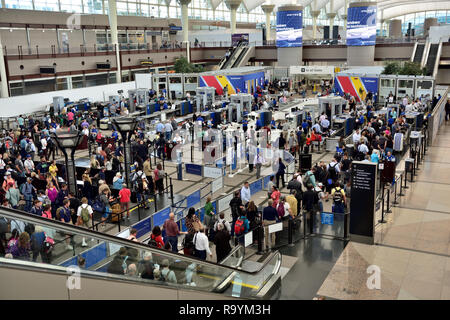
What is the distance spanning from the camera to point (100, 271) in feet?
14.1

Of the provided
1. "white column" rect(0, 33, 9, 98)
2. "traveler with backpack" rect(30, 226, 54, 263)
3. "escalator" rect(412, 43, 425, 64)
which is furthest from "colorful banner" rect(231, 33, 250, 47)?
"traveler with backpack" rect(30, 226, 54, 263)

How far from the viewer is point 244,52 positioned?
47250 mm

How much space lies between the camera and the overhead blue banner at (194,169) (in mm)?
15234

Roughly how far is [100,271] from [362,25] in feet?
135

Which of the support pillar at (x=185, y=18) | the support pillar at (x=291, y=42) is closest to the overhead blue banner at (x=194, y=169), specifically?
the support pillar at (x=291, y=42)

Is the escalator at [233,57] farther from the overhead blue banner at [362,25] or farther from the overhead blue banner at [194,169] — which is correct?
the overhead blue banner at [194,169]

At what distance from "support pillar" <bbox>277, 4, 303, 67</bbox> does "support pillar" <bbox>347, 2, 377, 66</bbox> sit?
4593 millimetres

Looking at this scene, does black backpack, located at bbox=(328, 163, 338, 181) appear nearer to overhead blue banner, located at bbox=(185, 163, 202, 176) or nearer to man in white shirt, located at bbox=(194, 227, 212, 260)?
overhead blue banner, located at bbox=(185, 163, 202, 176)

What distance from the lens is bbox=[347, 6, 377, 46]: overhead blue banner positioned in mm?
39906

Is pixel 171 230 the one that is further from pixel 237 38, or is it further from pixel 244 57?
pixel 237 38
